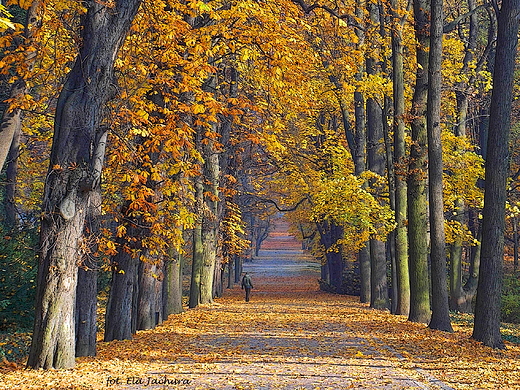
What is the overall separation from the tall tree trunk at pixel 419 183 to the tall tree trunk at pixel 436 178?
106cm

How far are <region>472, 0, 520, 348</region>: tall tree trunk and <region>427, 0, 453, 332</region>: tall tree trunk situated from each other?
3150mm

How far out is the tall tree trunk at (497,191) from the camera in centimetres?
1476

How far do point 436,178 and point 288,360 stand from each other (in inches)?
308

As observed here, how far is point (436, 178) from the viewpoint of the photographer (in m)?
18.5

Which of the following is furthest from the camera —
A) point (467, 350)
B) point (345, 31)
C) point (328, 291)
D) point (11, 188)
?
point (328, 291)

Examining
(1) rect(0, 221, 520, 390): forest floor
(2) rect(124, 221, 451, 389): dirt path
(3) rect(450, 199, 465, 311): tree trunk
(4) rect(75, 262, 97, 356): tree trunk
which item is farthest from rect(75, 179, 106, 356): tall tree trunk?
(3) rect(450, 199, 465, 311): tree trunk

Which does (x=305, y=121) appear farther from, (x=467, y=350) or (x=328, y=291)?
(x=467, y=350)

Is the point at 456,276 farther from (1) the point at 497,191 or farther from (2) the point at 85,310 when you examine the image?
(2) the point at 85,310

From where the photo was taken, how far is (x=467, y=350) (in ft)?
46.3

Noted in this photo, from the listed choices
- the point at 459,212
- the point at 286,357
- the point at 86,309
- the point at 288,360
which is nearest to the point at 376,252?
the point at 459,212

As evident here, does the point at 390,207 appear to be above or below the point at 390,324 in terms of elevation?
above

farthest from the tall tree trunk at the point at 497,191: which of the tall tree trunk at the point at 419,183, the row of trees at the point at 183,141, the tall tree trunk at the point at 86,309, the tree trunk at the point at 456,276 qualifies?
the tree trunk at the point at 456,276

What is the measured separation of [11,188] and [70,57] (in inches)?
471

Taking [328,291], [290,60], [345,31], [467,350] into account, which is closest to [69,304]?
[290,60]
